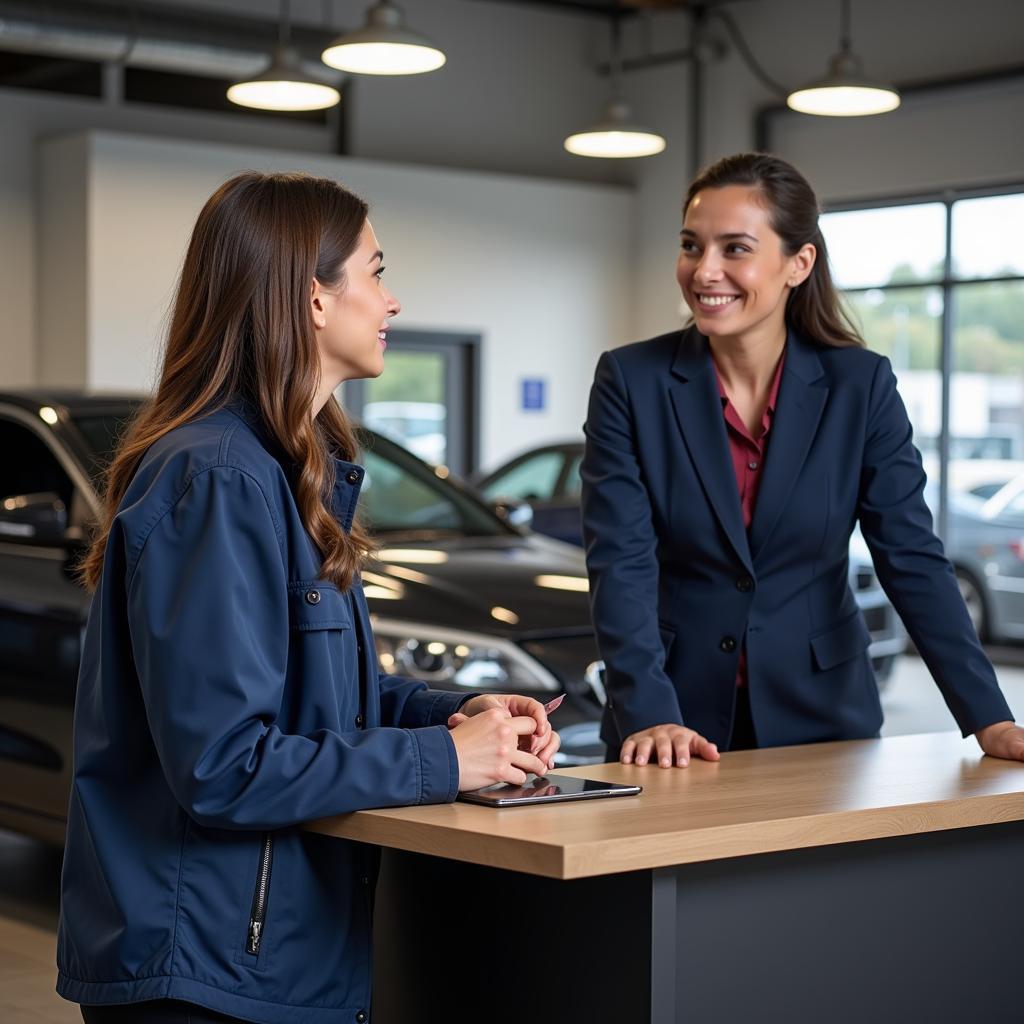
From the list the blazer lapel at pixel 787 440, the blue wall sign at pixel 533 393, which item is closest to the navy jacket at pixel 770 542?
the blazer lapel at pixel 787 440

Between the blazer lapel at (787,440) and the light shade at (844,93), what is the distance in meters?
5.73

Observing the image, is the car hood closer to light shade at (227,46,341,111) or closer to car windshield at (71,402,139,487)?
car windshield at (71,402,139,487)

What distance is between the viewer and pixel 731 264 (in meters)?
2.78

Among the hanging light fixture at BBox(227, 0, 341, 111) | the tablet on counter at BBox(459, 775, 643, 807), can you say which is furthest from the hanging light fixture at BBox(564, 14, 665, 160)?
the tablet on counter at BBox(459, 775, 643, 807)

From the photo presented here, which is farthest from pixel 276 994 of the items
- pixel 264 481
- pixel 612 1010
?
pixel 264 481

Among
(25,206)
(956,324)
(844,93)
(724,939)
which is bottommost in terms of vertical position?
(724,939)

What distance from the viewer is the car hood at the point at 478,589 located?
4.43 m

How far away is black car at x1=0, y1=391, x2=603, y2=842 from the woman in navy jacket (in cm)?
220

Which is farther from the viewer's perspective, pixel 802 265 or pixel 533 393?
A: pixel 533 393

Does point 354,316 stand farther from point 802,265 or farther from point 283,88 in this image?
point 283,88

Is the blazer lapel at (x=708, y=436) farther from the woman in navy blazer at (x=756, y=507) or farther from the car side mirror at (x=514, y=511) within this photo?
the car side mirror at (x=514, y=511)

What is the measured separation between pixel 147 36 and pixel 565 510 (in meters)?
4.49

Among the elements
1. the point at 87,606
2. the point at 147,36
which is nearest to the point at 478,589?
the point at 87,606

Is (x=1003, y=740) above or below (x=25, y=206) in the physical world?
below
